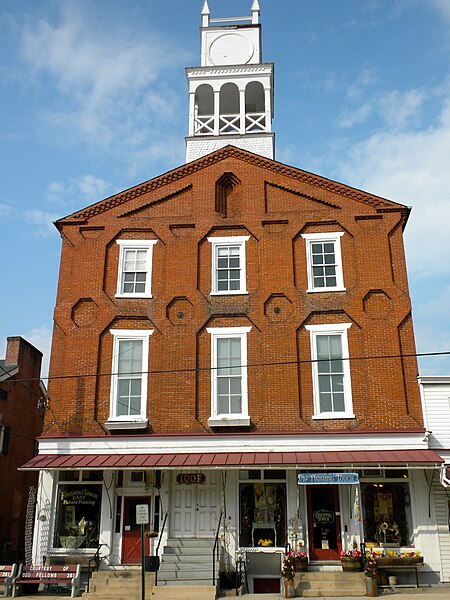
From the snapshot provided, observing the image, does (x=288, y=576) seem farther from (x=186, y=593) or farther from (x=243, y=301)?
(x=243, y=301)

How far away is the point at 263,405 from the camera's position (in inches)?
774

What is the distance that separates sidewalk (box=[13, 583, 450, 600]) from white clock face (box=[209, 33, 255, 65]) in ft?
76.5

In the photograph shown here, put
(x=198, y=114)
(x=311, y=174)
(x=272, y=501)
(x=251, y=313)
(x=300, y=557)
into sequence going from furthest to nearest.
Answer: (x=198, y=114)
(x=311, y=174)
(x=251, y=313)
(x=272, y=501)
(x=300, y=557)

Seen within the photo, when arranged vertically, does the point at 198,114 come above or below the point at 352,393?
above

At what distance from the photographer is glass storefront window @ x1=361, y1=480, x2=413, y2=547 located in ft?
60.2

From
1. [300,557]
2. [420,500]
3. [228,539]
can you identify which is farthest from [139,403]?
[420,500]

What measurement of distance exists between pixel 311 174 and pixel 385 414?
9144mm

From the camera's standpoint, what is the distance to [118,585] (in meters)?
17.3

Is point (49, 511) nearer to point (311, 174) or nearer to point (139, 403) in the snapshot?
point (139, 403)

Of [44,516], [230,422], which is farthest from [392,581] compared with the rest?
[44,516]

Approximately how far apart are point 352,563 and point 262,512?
10.2ft

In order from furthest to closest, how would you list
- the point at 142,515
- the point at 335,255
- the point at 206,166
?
1. the point at 206,166
2. the point at 335,255
3. the point at 142,515

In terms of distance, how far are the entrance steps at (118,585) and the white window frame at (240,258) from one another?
930 cm

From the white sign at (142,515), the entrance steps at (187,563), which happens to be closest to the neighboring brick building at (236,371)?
the entrance steps at (187,563)
